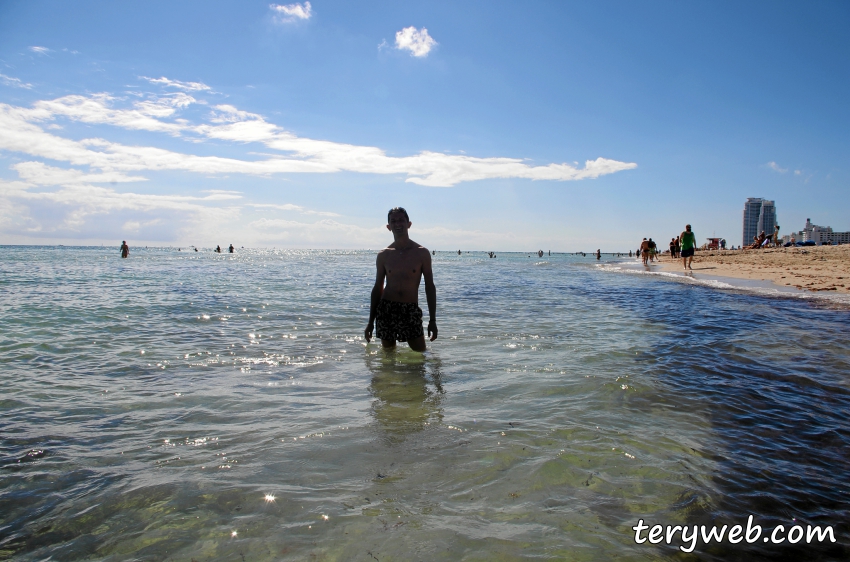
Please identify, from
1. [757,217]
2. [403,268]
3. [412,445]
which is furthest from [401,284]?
[757,217]

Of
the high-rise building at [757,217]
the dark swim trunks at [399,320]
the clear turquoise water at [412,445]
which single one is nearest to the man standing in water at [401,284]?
the dark swim trunks at [399,320]

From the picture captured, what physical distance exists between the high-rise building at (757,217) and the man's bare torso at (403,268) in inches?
6865

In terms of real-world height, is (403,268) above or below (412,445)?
above

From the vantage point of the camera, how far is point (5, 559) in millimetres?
2170

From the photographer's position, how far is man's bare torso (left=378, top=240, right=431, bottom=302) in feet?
20.5

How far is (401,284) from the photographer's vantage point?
629cm

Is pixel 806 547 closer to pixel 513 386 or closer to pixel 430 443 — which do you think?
pixel 430 443

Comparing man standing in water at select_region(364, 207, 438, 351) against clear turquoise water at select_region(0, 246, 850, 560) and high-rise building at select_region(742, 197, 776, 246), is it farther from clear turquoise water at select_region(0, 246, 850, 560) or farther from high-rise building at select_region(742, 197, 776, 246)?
high-rise building at select_region(742, 197, 776, 246)

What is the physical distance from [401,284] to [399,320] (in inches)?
20.8

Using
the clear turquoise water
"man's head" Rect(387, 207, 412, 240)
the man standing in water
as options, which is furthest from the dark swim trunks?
"man's head" Rect(387, 207, 412, 240)

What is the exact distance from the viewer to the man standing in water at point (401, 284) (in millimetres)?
6270

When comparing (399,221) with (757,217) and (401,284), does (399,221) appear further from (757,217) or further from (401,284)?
(757,217)

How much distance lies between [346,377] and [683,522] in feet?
12.9

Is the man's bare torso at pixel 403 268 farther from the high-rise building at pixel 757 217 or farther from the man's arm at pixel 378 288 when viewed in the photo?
the high-rise building at pixel 757 217
